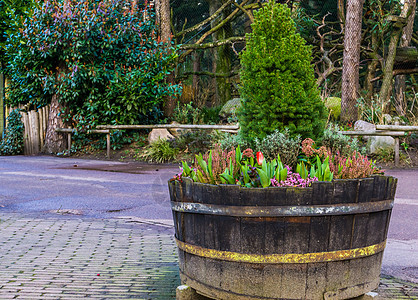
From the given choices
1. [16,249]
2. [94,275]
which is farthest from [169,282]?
[16,249]

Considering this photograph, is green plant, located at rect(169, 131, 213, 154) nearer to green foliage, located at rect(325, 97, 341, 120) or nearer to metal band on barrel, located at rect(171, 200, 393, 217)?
green foliage, located at rect(325, 97, 341, 120)

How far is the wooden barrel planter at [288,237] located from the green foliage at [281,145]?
4.30 ft

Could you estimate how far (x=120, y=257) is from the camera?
431 cm

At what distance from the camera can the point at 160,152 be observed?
13.6 m

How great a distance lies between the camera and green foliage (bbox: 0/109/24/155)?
16.3 m

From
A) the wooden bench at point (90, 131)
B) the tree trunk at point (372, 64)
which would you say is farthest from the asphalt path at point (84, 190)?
the tree trunk at point (372, 64)

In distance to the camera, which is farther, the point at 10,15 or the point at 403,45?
the point at 403,45

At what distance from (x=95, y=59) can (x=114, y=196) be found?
8.55 m

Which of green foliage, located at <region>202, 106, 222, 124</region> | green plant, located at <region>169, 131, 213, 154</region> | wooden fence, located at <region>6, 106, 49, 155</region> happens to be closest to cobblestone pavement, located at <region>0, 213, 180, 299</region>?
green plant, located at <region>169, 131, 213, 154</region>

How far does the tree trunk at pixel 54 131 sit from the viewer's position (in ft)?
51.9

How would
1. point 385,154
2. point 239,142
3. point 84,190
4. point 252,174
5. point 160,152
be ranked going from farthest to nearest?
point 160,152 → point 385,154 → point 84,190 → point 239,142 → point 252,174

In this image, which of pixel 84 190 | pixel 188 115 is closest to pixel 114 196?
pixel 84 190

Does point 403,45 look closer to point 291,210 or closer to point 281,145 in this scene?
point 281,145

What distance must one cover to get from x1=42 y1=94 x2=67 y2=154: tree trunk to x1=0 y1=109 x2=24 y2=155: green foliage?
114 cm
